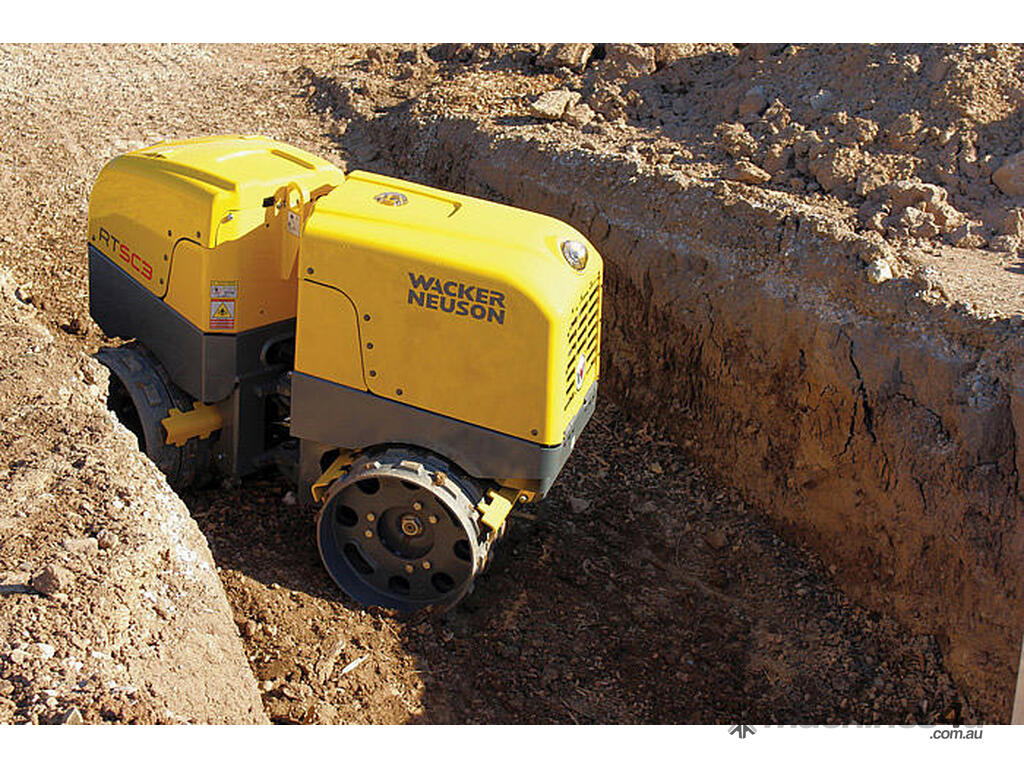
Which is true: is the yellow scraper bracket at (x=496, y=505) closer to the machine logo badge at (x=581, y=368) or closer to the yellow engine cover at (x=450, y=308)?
the yellow engine cover at (x=450, y=308)

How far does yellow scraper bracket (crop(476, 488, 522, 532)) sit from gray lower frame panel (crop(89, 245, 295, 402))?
5.23 ft

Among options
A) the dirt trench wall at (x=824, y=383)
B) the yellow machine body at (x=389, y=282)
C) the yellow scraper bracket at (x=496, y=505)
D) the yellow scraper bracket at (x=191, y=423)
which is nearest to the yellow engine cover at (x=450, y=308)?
the yellow machine body at (x=389, y=282)

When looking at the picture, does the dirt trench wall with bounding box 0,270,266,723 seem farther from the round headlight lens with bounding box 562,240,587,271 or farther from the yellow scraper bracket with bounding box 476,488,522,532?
the round headlight lens with bounding box 562,240,587,271

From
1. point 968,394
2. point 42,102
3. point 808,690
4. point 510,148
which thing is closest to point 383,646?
point 808,690

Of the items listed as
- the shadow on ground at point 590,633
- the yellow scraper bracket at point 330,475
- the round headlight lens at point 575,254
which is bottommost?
the shadow on ground at point 590,633

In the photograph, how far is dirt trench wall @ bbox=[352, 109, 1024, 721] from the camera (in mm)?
5816

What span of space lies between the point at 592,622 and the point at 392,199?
257 centimetres

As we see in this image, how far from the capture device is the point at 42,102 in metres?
10.6

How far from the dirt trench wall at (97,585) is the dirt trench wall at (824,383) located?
137 inches

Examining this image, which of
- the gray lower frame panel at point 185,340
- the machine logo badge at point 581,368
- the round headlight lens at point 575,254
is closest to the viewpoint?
the round headlight lens at point 575,254

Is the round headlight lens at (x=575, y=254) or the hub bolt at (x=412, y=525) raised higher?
the round headlight lens at (x=575, y=254)

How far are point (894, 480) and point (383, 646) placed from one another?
2.98 metres

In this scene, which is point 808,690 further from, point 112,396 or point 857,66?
point 857,66

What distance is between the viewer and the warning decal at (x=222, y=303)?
5.96 meters
